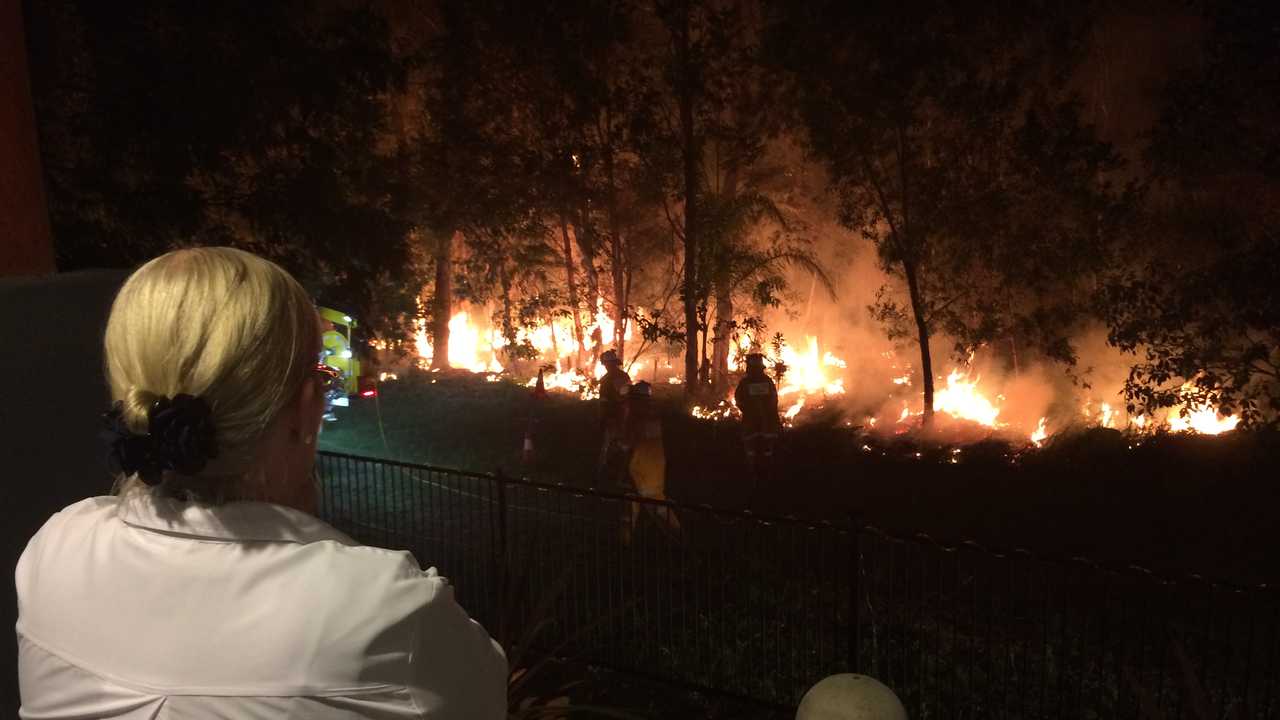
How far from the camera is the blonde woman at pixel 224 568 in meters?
1.19

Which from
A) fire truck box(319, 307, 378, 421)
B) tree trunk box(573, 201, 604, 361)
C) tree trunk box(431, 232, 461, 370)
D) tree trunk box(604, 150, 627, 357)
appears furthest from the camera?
tree trunk box(431, 232, 461, 370)

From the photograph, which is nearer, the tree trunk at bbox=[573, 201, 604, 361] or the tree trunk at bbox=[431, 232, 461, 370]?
the tree trunk at bbox=[573, 201, 604, 361]

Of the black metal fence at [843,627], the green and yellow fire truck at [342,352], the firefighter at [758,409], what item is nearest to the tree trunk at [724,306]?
the firefighter at [758,409]

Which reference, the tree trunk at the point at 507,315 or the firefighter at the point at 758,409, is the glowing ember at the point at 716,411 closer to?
the firefighter at the point at 758,409

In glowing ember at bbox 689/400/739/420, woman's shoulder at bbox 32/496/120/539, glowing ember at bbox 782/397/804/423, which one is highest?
woman's shoulder at bbox 32/496/120/539

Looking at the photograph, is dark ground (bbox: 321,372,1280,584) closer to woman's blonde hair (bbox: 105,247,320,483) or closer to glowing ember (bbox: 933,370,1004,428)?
glowing ember (bbox: 933,370,1004,428)

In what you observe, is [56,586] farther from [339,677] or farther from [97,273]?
[97,273]

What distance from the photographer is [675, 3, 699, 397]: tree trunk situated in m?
17.2

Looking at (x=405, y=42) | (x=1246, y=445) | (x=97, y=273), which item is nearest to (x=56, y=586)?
(x=97, y=273)

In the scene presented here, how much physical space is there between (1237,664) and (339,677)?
762 centimetres

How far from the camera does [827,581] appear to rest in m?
8.15

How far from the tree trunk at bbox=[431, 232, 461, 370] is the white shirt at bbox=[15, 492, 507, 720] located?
90.1 feet

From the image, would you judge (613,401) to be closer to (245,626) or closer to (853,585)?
(853,585)

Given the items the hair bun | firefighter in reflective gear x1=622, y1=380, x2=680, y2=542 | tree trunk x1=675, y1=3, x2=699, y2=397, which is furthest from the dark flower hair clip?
tree trunk x1=675, y1=3, x2=699, y2=397
